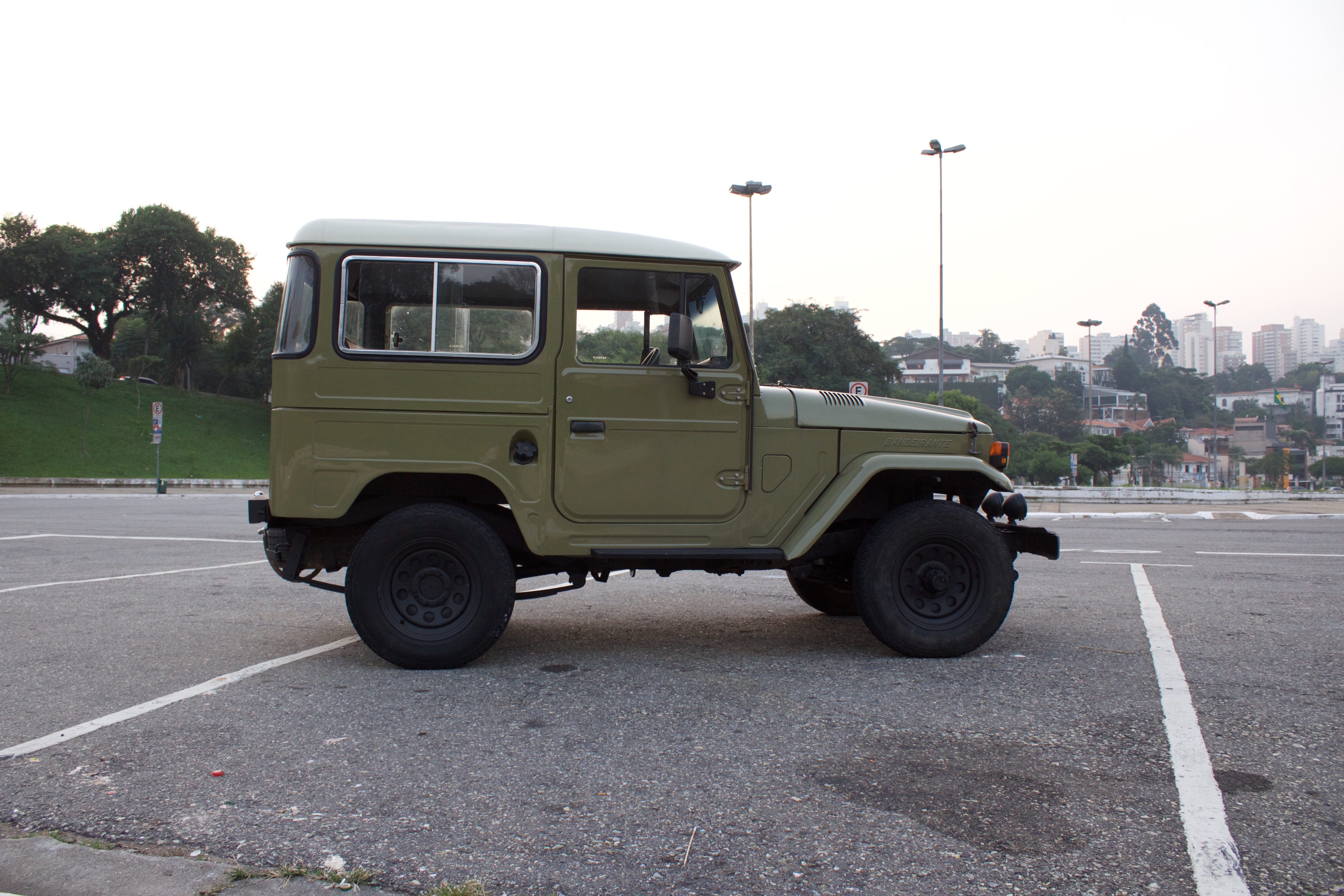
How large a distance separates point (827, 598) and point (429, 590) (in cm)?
297

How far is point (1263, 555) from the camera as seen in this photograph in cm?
1028

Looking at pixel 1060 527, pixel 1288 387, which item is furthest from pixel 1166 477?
pixel 1288 387

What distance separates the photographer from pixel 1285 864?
256 cm

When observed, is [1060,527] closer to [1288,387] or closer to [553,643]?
[553,643]

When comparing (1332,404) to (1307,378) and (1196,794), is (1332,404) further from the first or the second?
(1196,794)

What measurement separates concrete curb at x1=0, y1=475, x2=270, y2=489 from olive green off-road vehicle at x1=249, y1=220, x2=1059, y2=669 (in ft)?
109

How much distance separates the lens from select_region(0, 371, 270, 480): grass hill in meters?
44.0

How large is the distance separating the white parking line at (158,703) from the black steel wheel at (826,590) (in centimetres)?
291

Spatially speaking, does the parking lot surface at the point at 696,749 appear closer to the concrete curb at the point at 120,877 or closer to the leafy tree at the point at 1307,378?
the concrete curb at the point at 120,877

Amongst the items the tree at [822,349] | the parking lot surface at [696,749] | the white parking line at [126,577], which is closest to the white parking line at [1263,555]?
the parking lot surface at [696,749]

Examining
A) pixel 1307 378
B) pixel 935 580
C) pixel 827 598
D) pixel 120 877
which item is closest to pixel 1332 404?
pixel 1307 378

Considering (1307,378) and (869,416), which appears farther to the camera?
(1307,378)

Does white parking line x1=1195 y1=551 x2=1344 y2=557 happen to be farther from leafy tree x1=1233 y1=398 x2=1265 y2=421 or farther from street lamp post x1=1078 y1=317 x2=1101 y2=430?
leafy tree x1=1233 y1=398 x2=1265 y2=421

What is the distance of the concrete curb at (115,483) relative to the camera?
35938 mm
